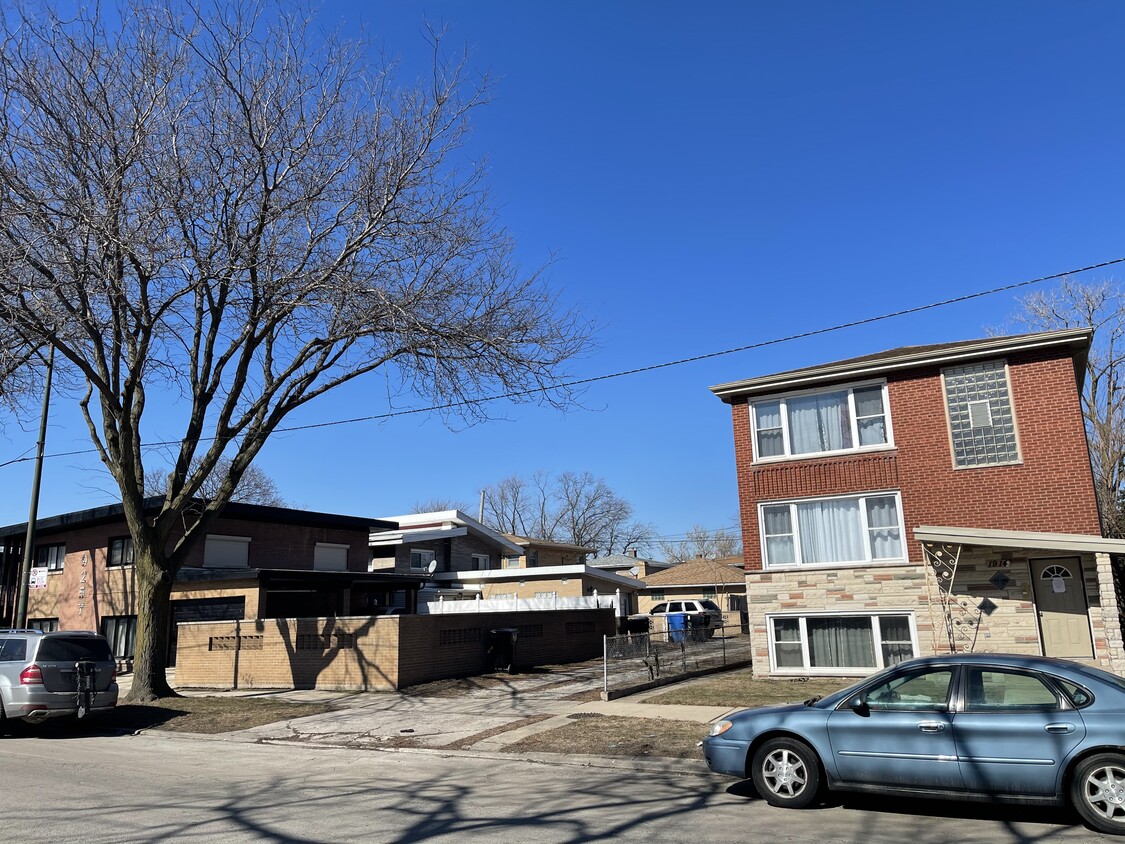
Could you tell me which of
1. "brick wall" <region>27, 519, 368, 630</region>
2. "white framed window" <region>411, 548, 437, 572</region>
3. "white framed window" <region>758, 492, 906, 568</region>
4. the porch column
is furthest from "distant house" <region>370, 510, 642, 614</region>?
the porch column

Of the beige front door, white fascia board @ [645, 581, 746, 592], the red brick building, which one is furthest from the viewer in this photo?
white fascia board @ [645, 581, 746, 592]

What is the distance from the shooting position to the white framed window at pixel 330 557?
31688mm

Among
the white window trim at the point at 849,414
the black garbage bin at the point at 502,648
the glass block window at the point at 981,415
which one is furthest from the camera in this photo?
the black garbage bin at the point at 502,648

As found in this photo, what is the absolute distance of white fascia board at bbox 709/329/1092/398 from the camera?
57.2 feet

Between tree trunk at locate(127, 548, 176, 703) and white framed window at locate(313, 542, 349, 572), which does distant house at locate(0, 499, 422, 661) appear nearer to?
white framed window at locate(313, 542, 349, 572)

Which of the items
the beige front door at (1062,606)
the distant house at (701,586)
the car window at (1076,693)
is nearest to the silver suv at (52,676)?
the car window at (1076,693)

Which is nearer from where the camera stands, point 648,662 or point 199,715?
point 199,715

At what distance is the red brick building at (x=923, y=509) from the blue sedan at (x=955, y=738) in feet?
31.7

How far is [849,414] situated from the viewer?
19.6m

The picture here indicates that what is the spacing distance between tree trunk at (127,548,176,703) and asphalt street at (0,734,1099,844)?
629cm

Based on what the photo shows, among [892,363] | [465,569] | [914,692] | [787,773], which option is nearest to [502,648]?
[892,363]

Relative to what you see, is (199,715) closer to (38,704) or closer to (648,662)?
(38,704)

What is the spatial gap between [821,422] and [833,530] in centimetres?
253

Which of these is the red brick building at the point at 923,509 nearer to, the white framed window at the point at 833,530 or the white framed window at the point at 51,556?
the white framed window at the point at 833,530
